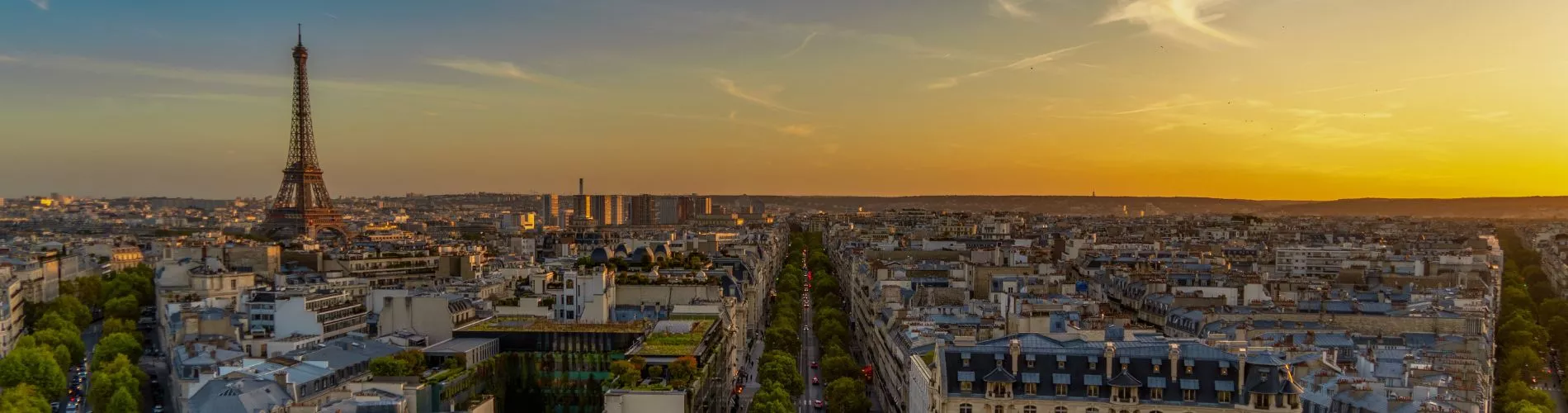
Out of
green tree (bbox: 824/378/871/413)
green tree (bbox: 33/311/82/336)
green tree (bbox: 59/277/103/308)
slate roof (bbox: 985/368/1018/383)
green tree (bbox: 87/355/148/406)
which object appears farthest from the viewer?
green tree (bbox: 59/277/103/308)

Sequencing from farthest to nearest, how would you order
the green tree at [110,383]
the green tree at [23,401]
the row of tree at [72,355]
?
the green tree at [110,383]
the row of tree at [72,355]
the green tree at [23,401]

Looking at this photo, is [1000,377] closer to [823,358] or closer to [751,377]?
[823,358]

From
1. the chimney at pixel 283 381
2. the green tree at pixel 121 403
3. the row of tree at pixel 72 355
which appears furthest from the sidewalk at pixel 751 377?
the row of tree at pixel 72 355

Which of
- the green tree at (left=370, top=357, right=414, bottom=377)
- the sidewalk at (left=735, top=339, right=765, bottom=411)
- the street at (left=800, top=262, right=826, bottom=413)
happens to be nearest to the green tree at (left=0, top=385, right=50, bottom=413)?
the green tree at (left=370, top=357, right=414, bottom=377)

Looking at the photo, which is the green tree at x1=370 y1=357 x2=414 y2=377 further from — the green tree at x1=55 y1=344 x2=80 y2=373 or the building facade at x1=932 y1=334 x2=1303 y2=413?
the green tree at x1=55 y1=344 x2=80 y2=373

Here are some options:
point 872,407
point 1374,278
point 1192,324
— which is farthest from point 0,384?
point 1374,278

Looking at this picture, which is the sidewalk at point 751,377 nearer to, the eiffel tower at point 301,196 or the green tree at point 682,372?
the green tree at point 682,372
